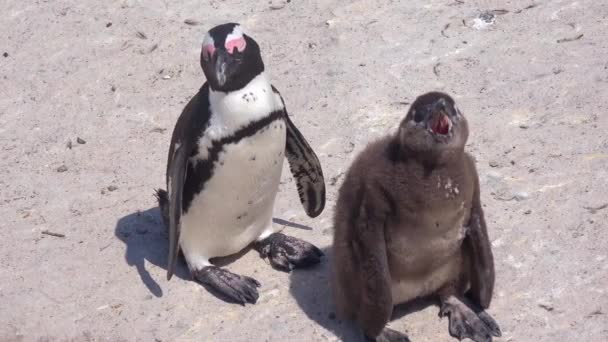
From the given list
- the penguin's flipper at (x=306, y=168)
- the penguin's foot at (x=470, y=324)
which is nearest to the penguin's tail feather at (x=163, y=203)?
the penguin's flipper at (x=306, y=168)

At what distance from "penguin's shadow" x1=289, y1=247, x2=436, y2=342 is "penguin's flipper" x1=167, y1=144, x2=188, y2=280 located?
0.59 meters

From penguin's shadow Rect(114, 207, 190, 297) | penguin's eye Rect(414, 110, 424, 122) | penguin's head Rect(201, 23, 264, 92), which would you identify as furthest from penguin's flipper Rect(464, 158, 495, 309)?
penguin's shadow Rect(114, 207, 190, 297)

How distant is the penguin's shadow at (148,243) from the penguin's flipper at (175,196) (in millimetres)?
239

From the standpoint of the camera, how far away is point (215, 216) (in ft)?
15.2

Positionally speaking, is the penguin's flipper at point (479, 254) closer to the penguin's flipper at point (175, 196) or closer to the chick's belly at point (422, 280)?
the chick's belly at point (422, 280)

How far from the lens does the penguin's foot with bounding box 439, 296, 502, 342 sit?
12.9ft

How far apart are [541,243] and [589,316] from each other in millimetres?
549

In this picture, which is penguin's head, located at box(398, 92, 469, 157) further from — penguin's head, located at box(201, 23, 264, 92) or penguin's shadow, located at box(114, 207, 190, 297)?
penguin's shadow, located at box(114, 207, 190, 297)

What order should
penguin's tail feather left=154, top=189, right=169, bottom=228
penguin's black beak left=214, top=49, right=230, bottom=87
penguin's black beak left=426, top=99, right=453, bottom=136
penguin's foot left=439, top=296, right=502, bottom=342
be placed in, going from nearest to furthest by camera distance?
1. penguin's black beak left=426, top=99, right=453, bottom=136
2. penguin's foot left=439, top=296, right=502, bottom=342
3. penguin's black beak left=214, top=49, right=230, bottom=87
4. penguin's tail feather left=154, top=189, right=169, bottom=228

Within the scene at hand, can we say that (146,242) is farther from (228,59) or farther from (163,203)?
(228,59)

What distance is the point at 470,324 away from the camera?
12.9ft

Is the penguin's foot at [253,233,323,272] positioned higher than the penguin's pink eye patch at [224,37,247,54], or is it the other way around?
the penguin's pink eye patch at [224,37,247,54]

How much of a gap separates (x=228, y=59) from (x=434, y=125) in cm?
122

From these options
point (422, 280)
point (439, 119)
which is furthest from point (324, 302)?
point (439, 119)
